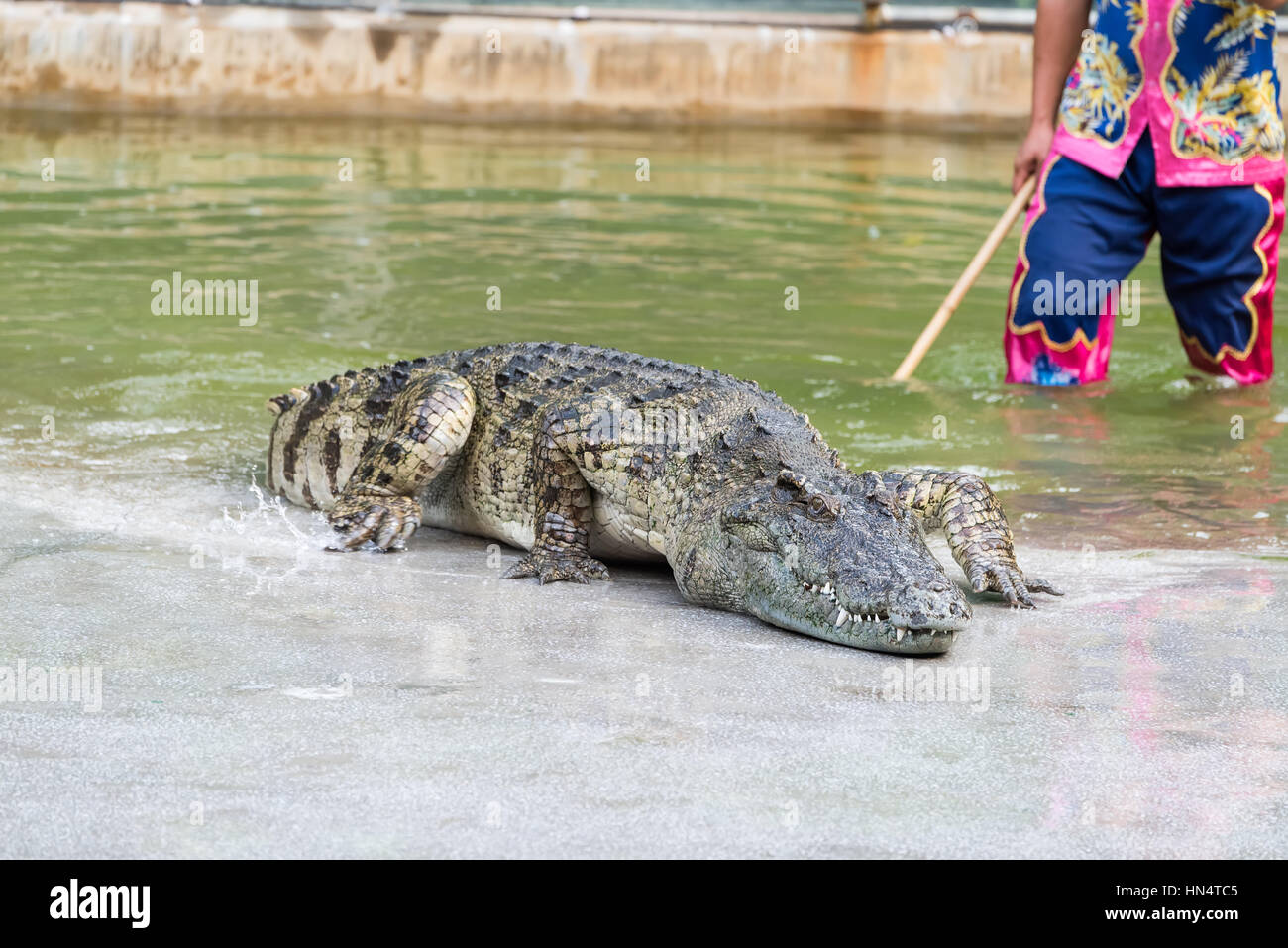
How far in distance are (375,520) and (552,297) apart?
4.92 metres

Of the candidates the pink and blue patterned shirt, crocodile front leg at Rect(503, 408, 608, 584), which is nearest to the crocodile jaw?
crocodile front leg at Rect(503, 408, 608, 584)

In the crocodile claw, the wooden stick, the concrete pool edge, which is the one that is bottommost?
the crocodile claw

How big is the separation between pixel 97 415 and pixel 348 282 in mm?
3460

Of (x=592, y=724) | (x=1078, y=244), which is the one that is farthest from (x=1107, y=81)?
(x=592, y=724)

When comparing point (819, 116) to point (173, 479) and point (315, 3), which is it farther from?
point (173, 479)

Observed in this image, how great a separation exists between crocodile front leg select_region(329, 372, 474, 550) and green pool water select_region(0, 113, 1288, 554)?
58cm

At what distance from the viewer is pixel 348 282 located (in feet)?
33.3

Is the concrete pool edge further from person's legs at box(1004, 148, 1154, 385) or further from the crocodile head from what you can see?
the crocodile head

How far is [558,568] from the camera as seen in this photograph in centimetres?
471

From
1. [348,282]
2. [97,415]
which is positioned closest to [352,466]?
[97,415]

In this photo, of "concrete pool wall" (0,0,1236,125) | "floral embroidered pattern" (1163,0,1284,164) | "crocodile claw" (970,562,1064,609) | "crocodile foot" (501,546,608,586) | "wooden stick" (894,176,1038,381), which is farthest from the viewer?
"concrete pool wall" (0,0,1236,125)

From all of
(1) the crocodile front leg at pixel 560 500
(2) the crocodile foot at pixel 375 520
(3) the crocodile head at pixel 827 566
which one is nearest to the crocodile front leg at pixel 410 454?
(2) the crocodile foot at pixel 375 520

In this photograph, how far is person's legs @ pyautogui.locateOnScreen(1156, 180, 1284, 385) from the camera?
7.00 meters

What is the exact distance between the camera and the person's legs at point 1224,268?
7.00 m
